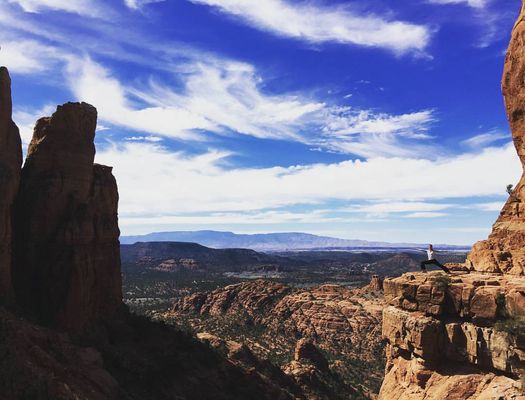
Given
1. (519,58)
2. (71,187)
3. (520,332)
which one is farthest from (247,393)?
(519,58)

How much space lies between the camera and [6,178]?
35.6 m

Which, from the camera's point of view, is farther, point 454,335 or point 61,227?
point 61,227

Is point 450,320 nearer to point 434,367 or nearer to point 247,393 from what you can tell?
point 434,367

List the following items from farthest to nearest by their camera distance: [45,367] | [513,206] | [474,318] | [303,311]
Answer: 1. [303,311]
2. [45,367]
3. [513,206]
4. [474,318]

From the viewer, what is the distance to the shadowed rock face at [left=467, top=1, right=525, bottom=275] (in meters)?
21.9

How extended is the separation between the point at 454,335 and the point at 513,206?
8.14m

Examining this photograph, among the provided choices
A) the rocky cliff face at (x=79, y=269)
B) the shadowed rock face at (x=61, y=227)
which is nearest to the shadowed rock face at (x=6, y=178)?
the rocky cliff face at (x=79, y=269)

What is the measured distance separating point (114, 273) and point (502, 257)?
119 feet

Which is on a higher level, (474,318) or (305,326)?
(474,318)

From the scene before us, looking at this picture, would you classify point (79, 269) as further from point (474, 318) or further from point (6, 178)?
point (474, 318)

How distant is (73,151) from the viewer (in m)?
40.9

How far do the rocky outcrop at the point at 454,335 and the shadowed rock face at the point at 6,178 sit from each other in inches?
1168

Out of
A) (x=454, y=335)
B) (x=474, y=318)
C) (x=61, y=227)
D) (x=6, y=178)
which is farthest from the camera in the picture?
(x=61, y=227)

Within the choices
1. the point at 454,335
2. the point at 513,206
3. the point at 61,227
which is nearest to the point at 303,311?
the point at 61,227
